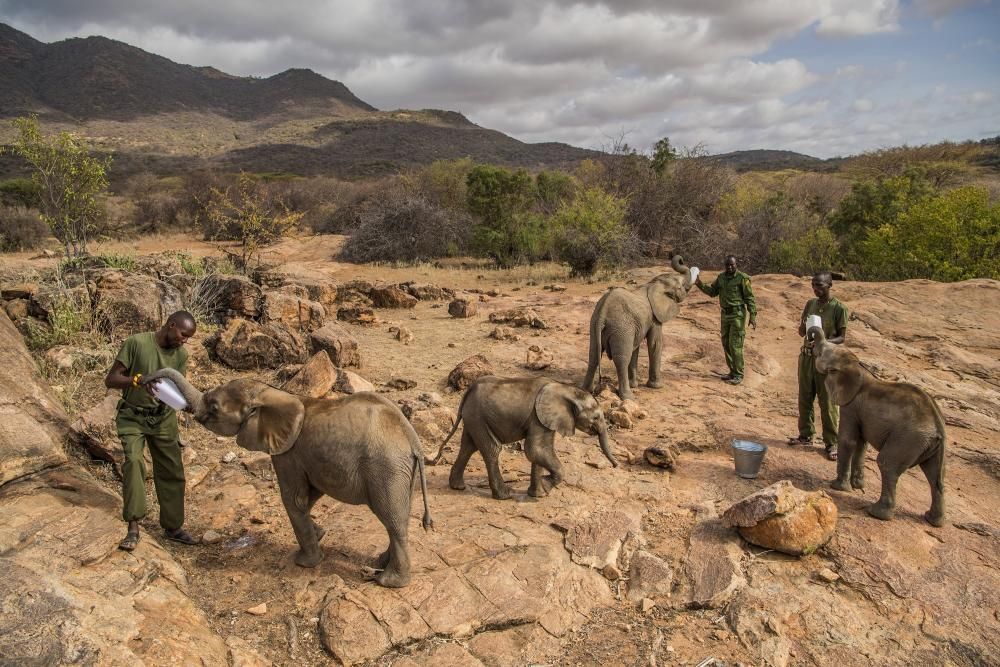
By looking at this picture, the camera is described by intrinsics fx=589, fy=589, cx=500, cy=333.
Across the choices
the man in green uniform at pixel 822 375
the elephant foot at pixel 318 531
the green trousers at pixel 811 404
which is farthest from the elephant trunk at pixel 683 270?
the elephant foot at pixel 318 531

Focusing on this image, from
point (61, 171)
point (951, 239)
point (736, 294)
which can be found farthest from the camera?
point (951, 239)

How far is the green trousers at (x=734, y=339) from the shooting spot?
9.29m

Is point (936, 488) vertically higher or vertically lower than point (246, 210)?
lower

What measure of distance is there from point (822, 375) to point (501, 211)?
62.9 ft

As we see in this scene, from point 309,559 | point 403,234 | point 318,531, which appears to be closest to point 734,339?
point 318,531

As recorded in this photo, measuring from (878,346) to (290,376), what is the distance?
9.96 metres

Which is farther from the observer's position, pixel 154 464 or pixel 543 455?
pixel 543 455

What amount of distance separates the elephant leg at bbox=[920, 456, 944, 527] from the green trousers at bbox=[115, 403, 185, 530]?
634cm

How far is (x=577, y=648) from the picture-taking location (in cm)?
389

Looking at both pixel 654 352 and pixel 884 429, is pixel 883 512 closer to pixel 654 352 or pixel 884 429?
pixel 884 429

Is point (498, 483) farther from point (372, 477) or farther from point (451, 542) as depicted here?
point (372, 477)

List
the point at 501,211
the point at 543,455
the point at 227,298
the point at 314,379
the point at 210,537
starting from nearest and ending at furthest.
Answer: the point at 210,537 < the point at 543,455 < the point at 314,379 < the point at 227,298 < the point at 501,211

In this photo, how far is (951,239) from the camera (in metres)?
14.6

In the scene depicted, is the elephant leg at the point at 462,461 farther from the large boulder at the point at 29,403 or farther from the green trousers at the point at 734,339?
the green trousers at the point at 734,339
